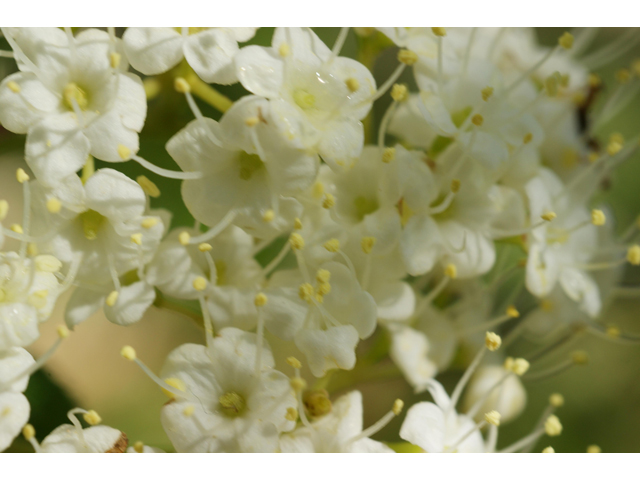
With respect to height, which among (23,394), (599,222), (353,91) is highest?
(353,91)

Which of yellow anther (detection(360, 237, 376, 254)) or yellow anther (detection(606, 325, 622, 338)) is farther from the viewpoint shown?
yellow anther (detection(606, 325, 622, 338))

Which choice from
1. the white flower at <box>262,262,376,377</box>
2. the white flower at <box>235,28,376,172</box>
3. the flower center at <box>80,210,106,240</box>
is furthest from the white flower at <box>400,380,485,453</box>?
the flower center at <box>80,210,106,240</box>

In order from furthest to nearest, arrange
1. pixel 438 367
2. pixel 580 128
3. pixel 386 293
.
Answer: pixel 580 128, pixel 438 367, pixel 386 293

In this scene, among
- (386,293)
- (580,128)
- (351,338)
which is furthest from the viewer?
(580,128)

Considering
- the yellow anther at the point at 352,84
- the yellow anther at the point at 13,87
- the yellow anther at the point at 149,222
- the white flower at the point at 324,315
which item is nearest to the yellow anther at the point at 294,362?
the white flower at the point at 324,315

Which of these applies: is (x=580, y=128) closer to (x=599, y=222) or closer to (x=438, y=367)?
(x=599, y=222)

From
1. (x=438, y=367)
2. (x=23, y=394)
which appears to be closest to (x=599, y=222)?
(x=438, y=367)

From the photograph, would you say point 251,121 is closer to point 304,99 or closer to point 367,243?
point 304,99

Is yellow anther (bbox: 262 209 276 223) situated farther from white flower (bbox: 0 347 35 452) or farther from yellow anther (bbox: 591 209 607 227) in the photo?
yellow anther (bbox: 591 209 607 227)

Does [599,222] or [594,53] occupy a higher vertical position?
[594,53]
